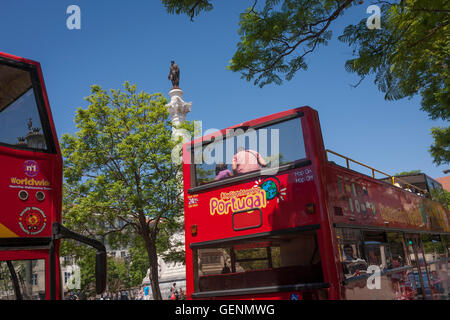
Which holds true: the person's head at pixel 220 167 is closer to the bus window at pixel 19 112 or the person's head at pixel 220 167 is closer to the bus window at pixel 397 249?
the bus window at pixel 19 112

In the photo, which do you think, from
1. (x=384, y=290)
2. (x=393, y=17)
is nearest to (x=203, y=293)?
(x=384, y=290)

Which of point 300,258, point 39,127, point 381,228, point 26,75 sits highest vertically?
point 26,75

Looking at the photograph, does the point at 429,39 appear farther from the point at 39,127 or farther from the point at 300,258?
the point at 39,127

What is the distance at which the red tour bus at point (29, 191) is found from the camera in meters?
3.50

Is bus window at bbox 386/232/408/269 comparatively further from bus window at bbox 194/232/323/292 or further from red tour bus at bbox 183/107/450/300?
bus window at bbox 194/232/323/292

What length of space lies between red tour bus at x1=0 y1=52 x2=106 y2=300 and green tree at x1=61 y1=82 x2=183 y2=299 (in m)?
13.6

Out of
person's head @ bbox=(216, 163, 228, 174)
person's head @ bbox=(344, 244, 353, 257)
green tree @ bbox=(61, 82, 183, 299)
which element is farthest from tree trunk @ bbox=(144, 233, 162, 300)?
person's head @ bbox=(344, 244, 353, 257)

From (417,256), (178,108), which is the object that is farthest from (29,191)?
(178,108)

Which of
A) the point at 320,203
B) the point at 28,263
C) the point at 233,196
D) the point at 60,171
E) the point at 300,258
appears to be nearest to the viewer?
the point at 28,263

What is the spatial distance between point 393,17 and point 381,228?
3.69 m

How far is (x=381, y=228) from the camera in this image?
689cm

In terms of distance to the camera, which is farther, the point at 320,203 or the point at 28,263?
the point at 320,203

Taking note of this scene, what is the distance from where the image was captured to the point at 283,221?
5.57 meters

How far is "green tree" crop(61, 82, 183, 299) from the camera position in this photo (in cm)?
1825
